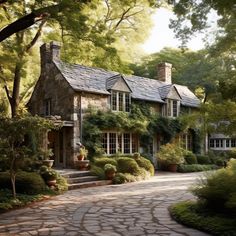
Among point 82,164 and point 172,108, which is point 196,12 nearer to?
point 82,164

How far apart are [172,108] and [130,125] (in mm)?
5906

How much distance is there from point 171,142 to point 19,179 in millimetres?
15528

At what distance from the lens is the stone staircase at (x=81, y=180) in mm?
15938

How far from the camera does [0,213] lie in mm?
10484

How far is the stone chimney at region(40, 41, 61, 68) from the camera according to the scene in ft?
74.9

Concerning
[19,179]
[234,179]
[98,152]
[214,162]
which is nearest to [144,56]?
[214,162]

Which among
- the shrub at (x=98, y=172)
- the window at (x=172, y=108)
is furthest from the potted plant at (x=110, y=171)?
the window at (x=172, y=108)

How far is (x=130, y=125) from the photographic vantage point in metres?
22.6

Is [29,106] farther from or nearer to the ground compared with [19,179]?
farther from the ground

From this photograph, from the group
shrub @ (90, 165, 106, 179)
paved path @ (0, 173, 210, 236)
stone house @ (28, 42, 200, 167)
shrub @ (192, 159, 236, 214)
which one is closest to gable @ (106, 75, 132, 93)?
stone house @ (28, 42, 200, 167)

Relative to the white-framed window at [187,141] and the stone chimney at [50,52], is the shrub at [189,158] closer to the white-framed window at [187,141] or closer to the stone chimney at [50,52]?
the white-framed window at [187,141]

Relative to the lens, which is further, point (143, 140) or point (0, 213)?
point (143, 140)

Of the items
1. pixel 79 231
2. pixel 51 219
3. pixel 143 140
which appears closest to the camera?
pixel 79 231

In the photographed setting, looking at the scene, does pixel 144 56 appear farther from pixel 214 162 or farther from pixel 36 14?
pixel 36 14
